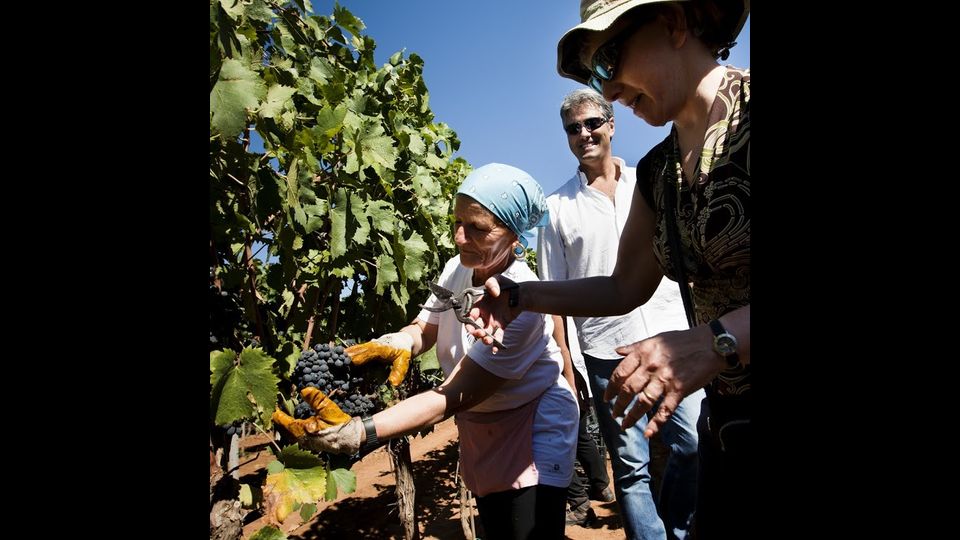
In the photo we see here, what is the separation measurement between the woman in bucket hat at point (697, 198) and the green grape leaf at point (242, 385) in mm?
949

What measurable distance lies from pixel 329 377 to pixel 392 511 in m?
3.61

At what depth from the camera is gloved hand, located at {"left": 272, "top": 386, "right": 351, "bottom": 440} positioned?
1.53 meters

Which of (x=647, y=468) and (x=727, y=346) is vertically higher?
(x=727, y=346)

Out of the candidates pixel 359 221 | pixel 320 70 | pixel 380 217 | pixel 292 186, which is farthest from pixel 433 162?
pixel 292 186

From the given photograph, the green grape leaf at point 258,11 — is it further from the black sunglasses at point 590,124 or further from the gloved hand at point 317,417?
the black sunglasses at point 590,124

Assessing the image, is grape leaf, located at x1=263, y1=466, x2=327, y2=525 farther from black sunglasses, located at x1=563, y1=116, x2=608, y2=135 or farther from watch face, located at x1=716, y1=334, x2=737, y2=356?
black sunglasses, located at x1=563, y1=116, x2=608, y2=135

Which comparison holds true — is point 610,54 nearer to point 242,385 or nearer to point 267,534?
point 242,385

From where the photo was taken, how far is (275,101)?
1881mm

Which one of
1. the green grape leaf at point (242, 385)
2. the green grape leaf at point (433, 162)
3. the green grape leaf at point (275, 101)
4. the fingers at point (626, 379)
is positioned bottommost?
the fingers at point (626, 379)

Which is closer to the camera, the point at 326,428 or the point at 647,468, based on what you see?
the point at 326,428

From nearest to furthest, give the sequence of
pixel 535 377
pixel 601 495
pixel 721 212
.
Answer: pixel 721 212 → pixel 535 377 → pixel 601 495

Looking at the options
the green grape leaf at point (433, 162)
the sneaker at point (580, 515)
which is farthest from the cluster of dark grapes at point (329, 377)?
the sneaker at point (580, 515)

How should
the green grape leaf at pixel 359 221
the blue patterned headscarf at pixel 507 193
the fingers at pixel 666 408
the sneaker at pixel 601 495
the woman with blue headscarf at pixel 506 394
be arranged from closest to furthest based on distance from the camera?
the fingers at pixel 666 408 < the woman with blue headscarf at pixel 506 394 < the blue patterned headscarf at pixel 507 193 < the green grape leaf at pixel 359 221 < the sneaker at pixel 601 495

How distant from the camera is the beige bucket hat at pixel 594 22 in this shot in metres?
1.19
